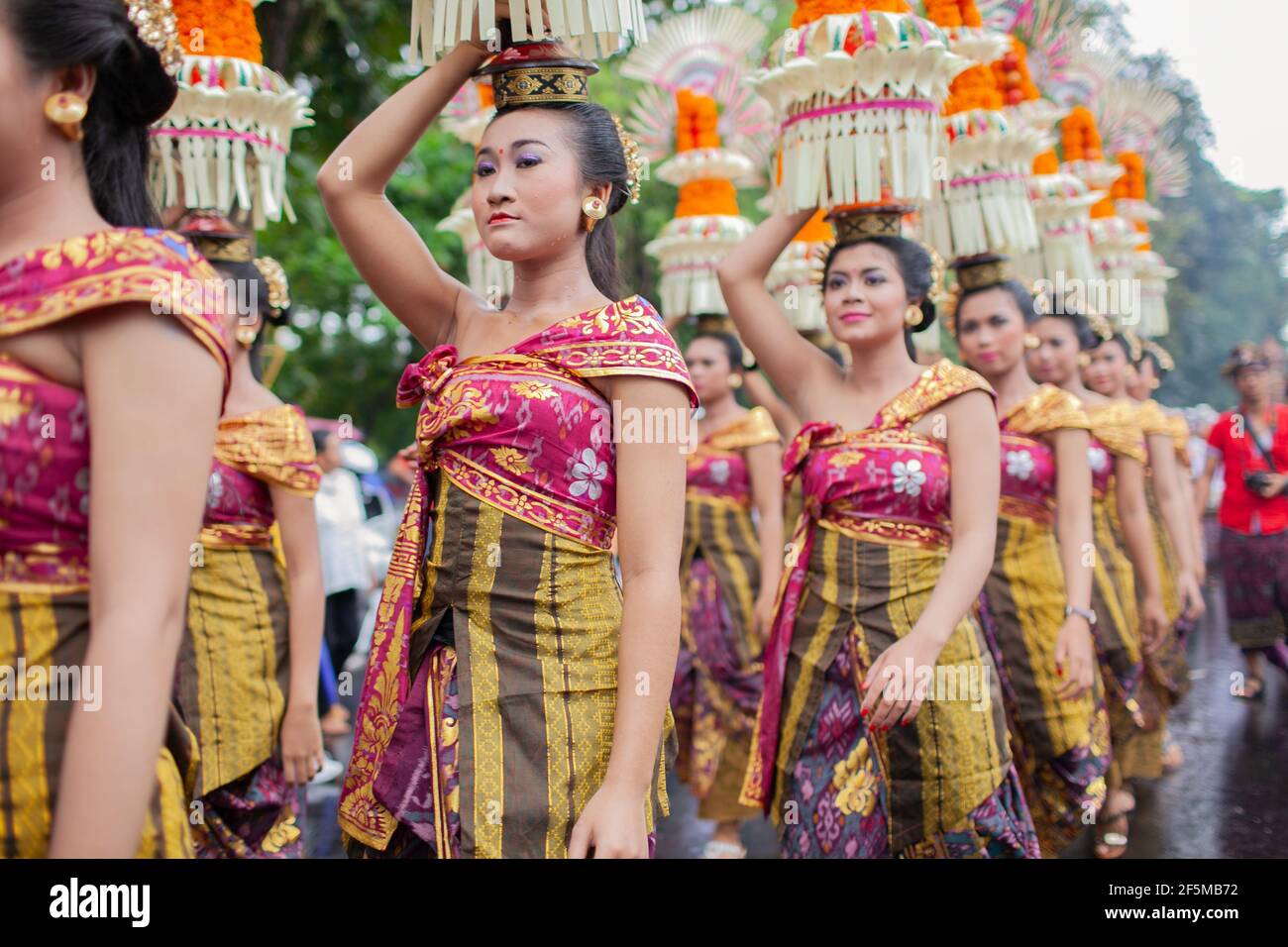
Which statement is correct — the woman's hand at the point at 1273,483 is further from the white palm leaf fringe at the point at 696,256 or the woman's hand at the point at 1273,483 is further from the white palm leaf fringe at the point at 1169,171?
the white palm leaf fringe at the point at 696,256

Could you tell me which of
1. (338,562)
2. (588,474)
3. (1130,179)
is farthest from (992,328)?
(338,562)

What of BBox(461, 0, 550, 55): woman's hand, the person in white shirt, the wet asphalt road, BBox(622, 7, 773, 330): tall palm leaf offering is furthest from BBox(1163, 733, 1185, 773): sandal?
BBox(461, 0, 550, 55): woman's hand

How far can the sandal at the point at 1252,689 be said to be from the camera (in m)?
8.95

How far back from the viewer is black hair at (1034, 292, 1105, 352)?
557 centimetres

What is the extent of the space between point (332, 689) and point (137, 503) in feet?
22.7

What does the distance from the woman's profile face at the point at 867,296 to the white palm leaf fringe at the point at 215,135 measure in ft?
5.22

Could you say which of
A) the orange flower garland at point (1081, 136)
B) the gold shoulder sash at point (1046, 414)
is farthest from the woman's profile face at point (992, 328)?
the orange flower garland at point (1081, 136)

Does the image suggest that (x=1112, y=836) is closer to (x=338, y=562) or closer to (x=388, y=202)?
(x=388, y=202)

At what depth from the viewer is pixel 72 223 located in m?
1.66

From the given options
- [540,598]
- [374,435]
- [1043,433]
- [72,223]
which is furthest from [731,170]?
[374,435]

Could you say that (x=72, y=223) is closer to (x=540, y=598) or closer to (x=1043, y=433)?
(x=540, y=598)

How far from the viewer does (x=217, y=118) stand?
11.7 feet

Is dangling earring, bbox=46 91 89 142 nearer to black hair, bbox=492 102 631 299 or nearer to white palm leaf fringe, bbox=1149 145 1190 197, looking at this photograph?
black hair, bbox=492 102 631 299

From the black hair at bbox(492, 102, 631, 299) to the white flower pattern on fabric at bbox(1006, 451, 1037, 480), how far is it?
2.64 meters
